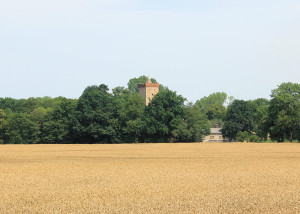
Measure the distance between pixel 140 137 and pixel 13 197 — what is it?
8141cm

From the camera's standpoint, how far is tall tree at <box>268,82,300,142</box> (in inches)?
3524

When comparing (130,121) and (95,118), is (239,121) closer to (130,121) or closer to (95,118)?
(130,121)

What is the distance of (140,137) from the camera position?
10256cm

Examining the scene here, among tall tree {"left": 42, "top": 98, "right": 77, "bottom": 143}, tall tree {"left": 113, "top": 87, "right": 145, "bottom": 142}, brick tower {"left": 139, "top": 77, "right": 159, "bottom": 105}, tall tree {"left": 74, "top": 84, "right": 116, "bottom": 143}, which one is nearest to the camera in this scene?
tall tree {"left": 74, "top": 84, "right": 116, "bottom": 143}

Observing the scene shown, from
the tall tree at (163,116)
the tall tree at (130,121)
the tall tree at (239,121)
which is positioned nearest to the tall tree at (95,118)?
the tall tree at (130,121)

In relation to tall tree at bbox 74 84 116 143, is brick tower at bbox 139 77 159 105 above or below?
above

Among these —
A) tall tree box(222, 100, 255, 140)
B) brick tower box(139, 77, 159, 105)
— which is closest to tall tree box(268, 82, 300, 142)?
tall tree box(222, 100, 255, 140)

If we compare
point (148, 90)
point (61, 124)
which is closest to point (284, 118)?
point (61, 124)

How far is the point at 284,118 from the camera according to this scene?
294 ft

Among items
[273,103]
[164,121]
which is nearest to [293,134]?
[273,103]

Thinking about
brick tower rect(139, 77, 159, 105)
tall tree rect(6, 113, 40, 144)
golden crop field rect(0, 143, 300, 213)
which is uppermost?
brick tower rect(139, 77, 159, 105)

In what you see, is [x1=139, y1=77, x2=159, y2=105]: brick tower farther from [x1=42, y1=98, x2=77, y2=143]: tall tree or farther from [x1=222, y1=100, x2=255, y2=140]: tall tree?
[x1=42, y1=98, x2=77, y2=143]: tall tree

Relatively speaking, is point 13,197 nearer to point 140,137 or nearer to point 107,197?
point 107,197

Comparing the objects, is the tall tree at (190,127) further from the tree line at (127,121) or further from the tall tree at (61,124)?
the tall tree at (61,124)
